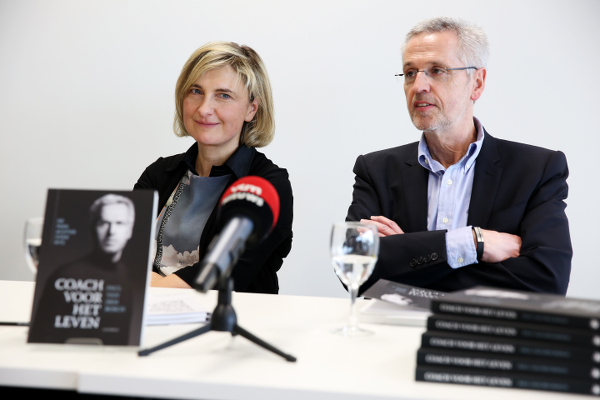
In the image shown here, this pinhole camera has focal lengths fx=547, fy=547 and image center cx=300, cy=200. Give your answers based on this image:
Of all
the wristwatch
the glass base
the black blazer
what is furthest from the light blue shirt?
the glass base

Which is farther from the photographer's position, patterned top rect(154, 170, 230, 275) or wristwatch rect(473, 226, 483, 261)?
patterned top rect(154, 170, 230, 275)

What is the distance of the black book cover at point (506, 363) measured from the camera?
77cm

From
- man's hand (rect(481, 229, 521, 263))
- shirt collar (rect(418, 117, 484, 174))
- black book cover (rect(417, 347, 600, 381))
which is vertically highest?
shirt collar (rect(418, 117, 484, 174))

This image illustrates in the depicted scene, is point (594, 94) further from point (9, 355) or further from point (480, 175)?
point (9, 355)

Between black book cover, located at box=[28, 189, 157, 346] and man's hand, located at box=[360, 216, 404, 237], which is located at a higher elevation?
man's hand, located at box=[360, 216, 404, 237]

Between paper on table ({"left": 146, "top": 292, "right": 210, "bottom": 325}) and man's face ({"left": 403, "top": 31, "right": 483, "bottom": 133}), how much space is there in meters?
1.25

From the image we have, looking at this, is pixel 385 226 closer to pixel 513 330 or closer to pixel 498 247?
pixel 498 247

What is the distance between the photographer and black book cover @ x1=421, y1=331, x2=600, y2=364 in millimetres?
767

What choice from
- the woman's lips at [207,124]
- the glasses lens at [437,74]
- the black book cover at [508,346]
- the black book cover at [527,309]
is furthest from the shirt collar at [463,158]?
the black book cover at [508,346]

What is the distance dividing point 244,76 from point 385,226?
920mm

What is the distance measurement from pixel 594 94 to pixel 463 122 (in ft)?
3.14

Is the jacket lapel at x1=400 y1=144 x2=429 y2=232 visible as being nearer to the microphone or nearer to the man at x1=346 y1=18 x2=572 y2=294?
the man at x1=346 y1=18 x2=572 y2=294

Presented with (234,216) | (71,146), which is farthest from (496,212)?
(71,146)

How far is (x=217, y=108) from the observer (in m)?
2.29
